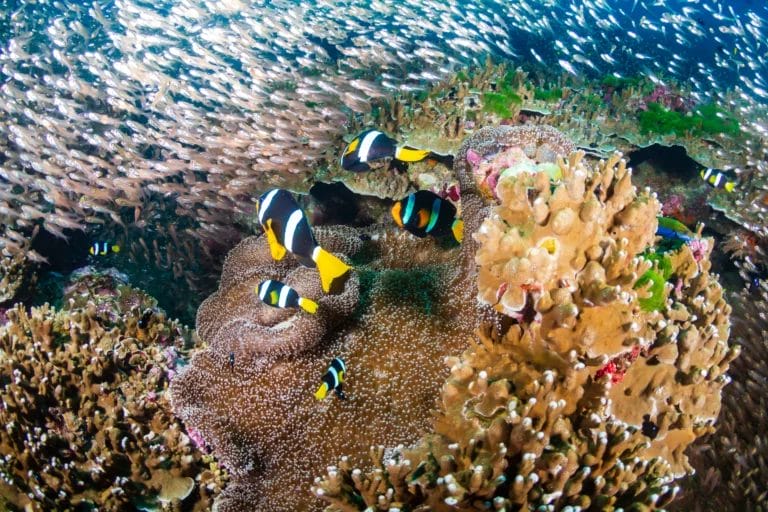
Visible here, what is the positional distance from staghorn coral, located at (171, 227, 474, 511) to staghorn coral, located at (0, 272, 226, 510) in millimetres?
459

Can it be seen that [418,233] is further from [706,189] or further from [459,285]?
[706,189]

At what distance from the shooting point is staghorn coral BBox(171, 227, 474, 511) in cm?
353

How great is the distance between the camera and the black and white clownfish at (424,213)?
4.21 m

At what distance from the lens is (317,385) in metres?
3.76

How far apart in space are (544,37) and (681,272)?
70.2 feet

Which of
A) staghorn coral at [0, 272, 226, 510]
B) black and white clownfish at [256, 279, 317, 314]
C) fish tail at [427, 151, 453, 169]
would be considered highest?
black and white clownfish at [256, 279, 317, 314]

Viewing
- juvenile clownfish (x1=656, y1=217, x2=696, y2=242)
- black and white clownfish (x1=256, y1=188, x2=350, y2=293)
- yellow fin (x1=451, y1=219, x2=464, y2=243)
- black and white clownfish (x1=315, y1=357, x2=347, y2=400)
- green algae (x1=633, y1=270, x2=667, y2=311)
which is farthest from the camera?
yellow fin (x1=451, y1=219, x2=464, y2=243)

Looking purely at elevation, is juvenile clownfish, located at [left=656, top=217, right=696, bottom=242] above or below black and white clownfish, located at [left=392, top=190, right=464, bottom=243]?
above

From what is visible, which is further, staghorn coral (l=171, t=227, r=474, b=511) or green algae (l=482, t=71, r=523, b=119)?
green algae (l=482, t=71, r=523, b=119)

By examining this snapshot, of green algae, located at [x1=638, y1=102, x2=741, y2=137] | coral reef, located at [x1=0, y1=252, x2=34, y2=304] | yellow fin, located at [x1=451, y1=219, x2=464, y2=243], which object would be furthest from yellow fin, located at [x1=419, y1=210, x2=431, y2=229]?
green algae, located at [x1=638, y1=102, x2=741, y2=137]

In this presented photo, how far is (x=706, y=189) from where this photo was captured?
8.65m

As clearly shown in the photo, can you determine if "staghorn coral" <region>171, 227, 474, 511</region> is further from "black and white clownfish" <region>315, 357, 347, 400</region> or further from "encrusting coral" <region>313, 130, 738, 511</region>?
"encrusting coral" <region>313, 130, 738, 511</region>

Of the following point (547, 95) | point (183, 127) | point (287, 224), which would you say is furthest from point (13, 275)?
point (547, 95)

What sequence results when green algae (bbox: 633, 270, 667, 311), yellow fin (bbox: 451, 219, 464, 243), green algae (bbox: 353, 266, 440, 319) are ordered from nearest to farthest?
1. green algae (bbox: 633, 270, 667, 311)
2. green algae (bbox: 353, 266, 440, 319)
3. yellow fin (bbox: 451, 219, 464, 243)
